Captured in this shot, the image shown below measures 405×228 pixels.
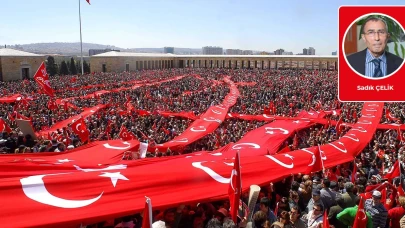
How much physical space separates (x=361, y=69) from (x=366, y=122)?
34.9ft

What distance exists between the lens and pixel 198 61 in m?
78.6

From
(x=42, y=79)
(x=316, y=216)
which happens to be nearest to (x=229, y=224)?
(x=316, y=216)

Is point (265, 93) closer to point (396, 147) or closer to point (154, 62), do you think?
point (396, 147)

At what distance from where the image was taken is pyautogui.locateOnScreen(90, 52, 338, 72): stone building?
190ft

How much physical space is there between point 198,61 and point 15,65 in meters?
44.4

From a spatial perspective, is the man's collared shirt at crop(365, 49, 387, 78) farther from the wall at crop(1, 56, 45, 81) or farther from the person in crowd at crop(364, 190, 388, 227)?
the wall at crop(1, 56, 45, 81)

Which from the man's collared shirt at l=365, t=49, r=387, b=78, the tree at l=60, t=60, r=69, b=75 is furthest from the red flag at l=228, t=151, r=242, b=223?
the tree at l=60, t=60, r=69, b=75

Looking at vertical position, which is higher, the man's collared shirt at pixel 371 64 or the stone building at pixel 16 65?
the stone building at pixel 16 65

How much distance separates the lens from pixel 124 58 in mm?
60656

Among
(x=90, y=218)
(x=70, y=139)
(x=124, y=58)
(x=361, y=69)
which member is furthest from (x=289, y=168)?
(x=124, y=58)

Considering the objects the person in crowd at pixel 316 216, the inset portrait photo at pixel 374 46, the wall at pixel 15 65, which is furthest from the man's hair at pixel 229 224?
the wall at pixel 15 65

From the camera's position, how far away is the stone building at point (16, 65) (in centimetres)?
3728

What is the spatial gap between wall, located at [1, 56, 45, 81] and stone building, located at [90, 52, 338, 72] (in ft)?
54.3

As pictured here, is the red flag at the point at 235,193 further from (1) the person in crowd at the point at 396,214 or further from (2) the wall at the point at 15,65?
(2) the wall at the point at 15,65
